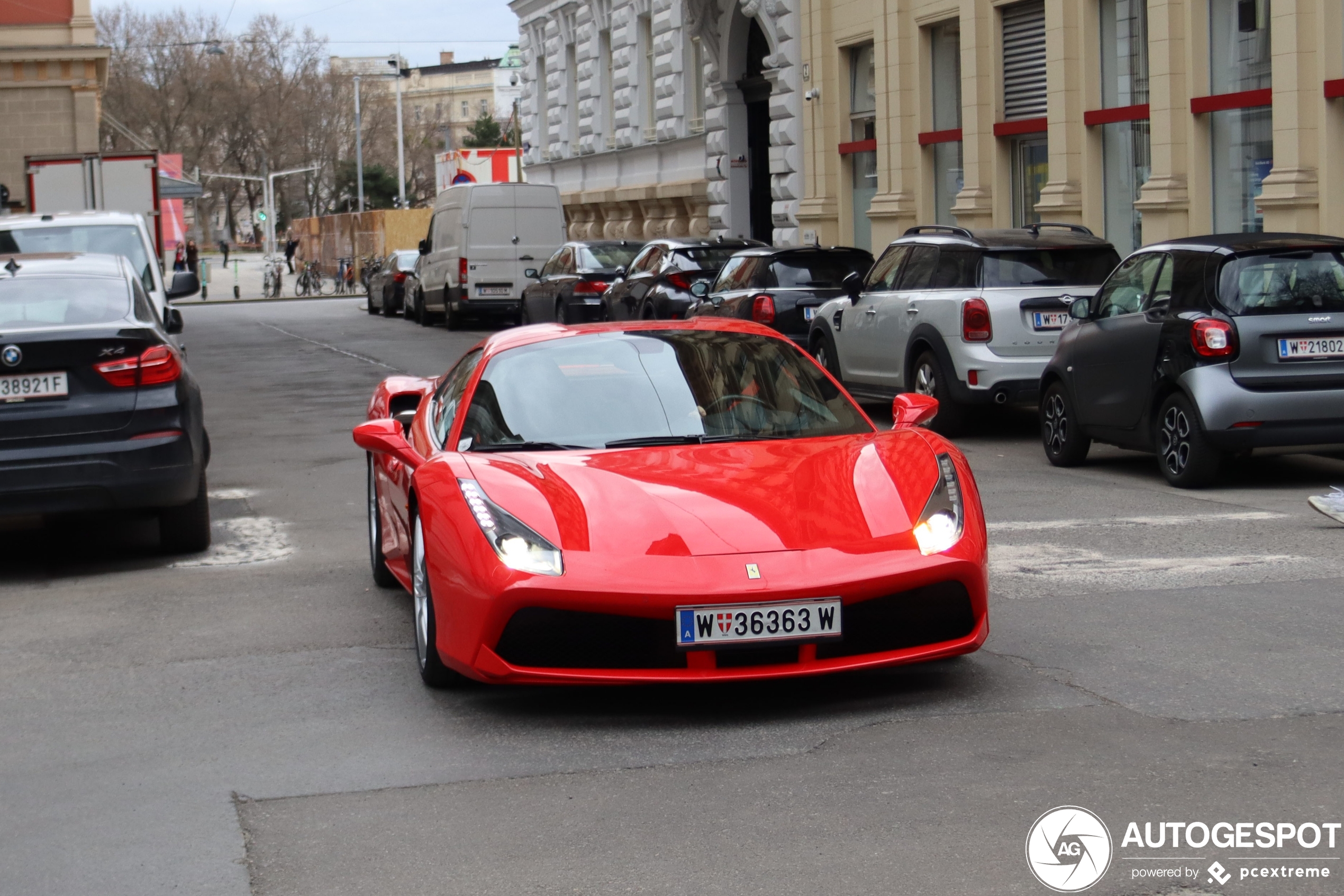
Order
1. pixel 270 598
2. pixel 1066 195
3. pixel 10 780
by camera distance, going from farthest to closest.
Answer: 1. pixel 1066 195
2. pixel 270 598
3. pixel 10 780

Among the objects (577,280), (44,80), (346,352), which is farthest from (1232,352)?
(44,80)

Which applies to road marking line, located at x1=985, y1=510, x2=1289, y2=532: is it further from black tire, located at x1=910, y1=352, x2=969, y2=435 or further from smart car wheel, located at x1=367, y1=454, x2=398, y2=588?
black tire, located at x1=910, y1=352, x2=969, y2=435

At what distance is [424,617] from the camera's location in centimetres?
636

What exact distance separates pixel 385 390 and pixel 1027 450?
639 cm

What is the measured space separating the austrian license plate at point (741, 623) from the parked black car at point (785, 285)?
39.2 ft

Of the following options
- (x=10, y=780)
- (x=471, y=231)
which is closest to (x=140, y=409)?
(x=10, y=780)

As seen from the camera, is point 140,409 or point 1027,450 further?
point 1027,450

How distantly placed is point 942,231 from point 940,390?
1.56 meters

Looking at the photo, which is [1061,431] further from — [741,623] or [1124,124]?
[1124,124]

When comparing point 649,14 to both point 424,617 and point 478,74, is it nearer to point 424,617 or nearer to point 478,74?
point 424,617

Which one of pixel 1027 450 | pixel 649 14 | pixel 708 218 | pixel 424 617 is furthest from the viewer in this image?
pixel 649 14

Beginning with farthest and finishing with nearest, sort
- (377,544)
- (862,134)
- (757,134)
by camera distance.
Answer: (757,134), (862,134), (377,544)

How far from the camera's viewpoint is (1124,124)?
2116 centimetres

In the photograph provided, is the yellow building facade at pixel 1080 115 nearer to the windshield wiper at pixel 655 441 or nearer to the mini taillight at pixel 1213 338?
the mini taillight at pixel 1213 338
